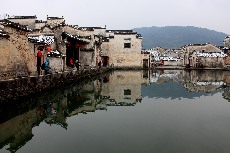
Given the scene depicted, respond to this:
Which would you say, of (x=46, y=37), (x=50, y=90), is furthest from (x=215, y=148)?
(x=46, y=37)

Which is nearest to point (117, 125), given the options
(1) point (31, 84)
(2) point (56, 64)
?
(1) point (31, 84)

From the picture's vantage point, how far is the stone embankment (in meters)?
11.9

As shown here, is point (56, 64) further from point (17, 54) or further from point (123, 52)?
point (123, 52)

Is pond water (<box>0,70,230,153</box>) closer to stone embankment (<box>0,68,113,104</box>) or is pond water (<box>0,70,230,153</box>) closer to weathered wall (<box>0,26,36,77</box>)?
stone embankment (<box>0,68,113,104</box>)

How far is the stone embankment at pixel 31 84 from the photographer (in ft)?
39.1

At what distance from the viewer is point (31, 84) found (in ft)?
48.0

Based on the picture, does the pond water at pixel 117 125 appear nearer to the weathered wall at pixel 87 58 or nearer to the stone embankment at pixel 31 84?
the stone embankment at pixel 31 84

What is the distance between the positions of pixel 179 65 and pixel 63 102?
5094cm

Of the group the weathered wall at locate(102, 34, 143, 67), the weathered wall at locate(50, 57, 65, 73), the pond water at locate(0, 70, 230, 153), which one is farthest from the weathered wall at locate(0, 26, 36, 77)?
the weathered wall at locate(102, 34, 143, 67)

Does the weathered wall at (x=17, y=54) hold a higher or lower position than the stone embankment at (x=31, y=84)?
higher

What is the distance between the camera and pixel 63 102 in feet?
49.5

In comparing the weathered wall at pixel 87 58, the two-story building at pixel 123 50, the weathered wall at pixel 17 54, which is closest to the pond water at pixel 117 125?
the weathered wall at pixel 17 54

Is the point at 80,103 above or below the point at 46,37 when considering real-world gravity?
below

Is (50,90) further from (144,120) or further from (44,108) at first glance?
(144,120)
